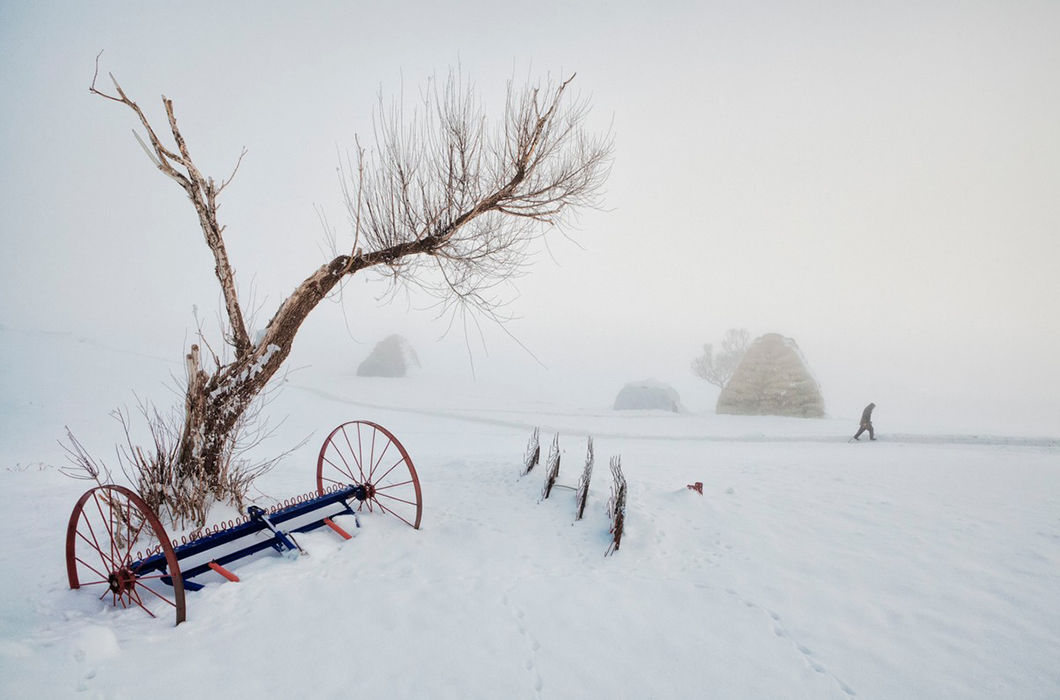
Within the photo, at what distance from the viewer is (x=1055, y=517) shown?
14.7ft

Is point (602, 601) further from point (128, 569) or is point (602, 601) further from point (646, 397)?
point (646, 397)

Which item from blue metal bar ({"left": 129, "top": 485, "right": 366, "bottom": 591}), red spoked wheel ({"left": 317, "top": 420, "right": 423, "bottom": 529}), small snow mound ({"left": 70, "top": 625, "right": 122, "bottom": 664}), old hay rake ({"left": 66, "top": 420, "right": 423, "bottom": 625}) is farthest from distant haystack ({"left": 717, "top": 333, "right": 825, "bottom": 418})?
small snow mound ({"left": 70, "top": 625, "right": 122, "bottom": 664})

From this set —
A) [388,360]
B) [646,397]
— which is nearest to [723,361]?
[646,397]

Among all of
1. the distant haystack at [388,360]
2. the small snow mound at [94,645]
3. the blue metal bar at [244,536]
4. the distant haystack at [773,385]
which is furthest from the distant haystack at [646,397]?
the small snow mound at [94,645]

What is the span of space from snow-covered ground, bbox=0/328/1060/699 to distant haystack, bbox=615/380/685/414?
1501cm

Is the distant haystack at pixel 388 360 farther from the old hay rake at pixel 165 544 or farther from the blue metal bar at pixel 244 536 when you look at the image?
the blue metal bar at pixel 244 536

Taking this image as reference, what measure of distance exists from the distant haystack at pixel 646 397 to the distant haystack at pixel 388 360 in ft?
41.8

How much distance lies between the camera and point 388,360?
25.3 meters

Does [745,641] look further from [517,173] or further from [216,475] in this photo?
[216,475]

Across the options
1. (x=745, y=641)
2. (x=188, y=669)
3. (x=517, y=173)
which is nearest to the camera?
(x=188, y=669)

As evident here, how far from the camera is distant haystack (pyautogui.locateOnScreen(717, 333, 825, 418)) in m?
16.0

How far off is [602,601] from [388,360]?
78.6ft

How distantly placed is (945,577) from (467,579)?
3.80m

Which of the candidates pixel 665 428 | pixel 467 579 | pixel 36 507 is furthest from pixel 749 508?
pixel 665 428
